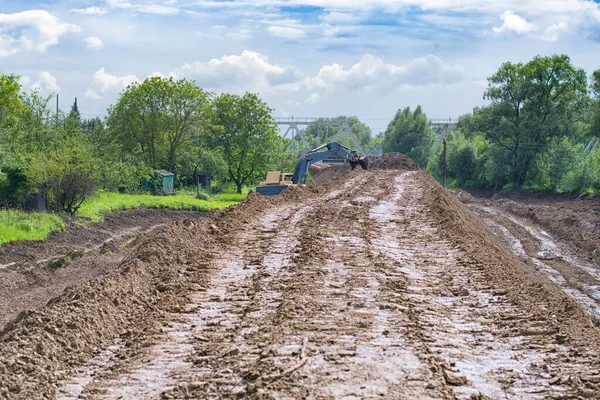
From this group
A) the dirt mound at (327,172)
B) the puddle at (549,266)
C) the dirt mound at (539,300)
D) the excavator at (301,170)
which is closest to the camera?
the dirt mound at (539,300)

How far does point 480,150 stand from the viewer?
228 ft

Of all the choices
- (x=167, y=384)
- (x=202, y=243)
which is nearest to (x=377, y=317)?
(x=167, y=384)

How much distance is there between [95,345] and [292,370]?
268 centimetres

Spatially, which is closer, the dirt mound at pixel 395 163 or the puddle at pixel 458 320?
the puddle at pixel 458 320

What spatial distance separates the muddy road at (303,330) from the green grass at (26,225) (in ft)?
31.9

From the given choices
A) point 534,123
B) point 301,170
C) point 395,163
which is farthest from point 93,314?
point 534,123

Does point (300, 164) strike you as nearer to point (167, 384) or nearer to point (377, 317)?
point (377, 317)

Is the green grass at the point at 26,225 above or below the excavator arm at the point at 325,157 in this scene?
below

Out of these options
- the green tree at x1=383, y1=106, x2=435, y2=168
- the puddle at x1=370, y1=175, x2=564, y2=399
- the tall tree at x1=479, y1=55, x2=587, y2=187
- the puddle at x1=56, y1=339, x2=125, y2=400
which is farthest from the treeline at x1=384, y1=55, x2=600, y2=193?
the puddle at x1=56, y1=339, x2=125, y2=400

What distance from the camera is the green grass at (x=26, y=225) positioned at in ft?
73.0

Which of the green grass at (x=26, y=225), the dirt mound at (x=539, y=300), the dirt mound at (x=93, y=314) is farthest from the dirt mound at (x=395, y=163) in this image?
the dirt mound at (x=93, y=314)

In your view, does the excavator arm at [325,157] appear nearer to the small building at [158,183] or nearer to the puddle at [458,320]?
the small building at [158,183]

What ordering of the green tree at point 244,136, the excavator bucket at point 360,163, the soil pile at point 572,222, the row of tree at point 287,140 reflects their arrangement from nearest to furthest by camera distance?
the soil pile at point 572,222 → the excavator bucket at point 360,163 → the row of tree at point 287,140 → the green tree at point 244,136

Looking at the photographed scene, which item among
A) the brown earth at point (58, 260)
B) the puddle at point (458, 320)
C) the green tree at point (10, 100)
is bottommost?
the brown earth at point (58, 260)
